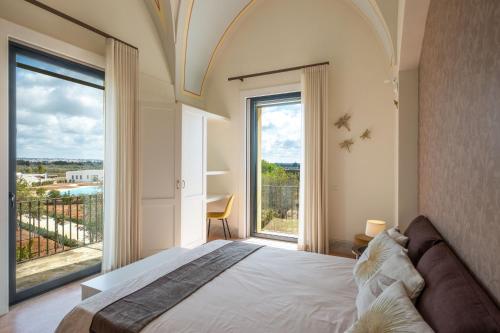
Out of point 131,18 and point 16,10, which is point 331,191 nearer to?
point 131,18

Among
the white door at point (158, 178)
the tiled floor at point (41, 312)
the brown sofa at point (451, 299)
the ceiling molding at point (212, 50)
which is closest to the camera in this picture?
the brown sofa at point (451, 299)

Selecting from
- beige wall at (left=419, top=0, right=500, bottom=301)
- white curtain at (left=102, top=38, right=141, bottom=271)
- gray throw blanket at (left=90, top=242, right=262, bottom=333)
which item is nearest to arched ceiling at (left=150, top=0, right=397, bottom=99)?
white curtain at (left=102, top=38, right=141, bottom=271)

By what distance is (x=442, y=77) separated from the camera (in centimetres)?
140

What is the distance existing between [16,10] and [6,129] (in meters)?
1.09

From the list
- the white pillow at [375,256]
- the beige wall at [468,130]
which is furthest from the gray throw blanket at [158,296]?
the beige wall at [468,130]

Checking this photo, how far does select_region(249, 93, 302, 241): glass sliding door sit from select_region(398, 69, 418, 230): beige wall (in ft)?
5.99

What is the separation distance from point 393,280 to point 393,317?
1.08ft

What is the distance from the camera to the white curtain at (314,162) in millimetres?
3729

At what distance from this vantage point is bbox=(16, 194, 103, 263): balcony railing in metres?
2.55

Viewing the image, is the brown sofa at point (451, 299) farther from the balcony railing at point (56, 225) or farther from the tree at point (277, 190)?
the balcony railing at point (56, 225)

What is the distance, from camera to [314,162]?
12.4 ft

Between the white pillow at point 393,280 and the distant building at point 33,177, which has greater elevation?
the distant building at point 33,177

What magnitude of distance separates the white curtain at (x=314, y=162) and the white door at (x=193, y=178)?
1572 millimetres

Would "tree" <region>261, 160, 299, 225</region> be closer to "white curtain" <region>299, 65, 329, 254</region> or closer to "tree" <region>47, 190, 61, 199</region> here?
"white curtain" <region>299, 65, 329, 254</region>
